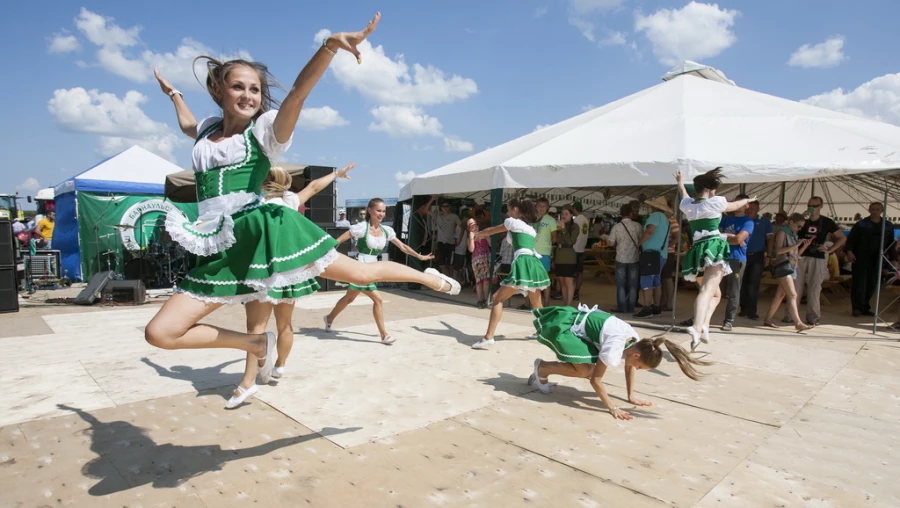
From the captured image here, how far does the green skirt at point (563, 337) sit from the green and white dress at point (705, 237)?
224cm

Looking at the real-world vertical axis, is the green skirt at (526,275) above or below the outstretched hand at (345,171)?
below

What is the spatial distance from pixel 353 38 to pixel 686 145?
620 cm

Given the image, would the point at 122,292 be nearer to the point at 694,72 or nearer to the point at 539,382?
the point at 539,382

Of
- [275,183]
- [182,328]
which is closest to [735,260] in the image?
[275,183]

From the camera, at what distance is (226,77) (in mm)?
2559

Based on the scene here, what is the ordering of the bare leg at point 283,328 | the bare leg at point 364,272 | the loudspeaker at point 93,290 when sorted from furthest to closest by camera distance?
1. the loudspeaker at point 93,290
2. the bare leg at point 283,328
3. the bare leg at point 364,272

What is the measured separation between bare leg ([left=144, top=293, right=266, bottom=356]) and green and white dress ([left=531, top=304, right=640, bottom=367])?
231 cm

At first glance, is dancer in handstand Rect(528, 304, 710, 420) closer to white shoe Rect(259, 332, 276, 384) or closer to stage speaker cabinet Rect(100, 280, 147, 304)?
white shoe Rect(259, 332, 276, 384)

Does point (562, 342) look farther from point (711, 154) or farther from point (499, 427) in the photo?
point (711, 154)

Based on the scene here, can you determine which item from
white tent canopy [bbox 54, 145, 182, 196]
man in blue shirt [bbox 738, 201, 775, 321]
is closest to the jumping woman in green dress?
man in blue shirt [bbox 738, 201, 775, 321]

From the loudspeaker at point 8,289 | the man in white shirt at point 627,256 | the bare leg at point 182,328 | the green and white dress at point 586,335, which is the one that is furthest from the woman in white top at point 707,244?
the loudspeaker at point 8,289

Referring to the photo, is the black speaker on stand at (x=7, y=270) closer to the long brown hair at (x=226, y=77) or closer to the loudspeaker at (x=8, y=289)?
the loudspeaker at (x=8, y=289)

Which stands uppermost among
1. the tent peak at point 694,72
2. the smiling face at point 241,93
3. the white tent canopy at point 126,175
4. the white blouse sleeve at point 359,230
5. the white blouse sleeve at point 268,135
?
the tent peak at point 694,72

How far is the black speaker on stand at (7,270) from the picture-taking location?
786cm
